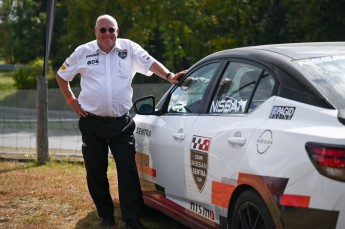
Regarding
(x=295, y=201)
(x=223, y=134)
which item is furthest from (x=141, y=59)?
(x=295, y=201)

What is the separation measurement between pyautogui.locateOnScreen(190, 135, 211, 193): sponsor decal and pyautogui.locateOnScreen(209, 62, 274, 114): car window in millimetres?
272

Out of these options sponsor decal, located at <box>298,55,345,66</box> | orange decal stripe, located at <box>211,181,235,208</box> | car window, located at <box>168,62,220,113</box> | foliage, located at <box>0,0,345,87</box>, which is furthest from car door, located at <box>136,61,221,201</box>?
foliage, located at <box>0,0,345,87</box>

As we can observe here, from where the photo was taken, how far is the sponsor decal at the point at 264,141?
434 cm

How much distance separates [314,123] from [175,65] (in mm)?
21910

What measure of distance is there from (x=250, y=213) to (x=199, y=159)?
0.77 meters

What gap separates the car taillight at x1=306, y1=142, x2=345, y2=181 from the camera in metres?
3.87

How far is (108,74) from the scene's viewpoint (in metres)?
6.29

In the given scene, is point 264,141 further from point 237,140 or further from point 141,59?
point 141,59

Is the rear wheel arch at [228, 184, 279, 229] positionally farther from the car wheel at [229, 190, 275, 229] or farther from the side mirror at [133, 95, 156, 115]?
the side mirror at [133, 95, 156, 115]

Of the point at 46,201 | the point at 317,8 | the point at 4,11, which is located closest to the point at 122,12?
the point at 317,8

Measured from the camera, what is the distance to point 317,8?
63.4 ft

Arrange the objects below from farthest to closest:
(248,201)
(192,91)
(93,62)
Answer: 1. (93,62)
2. (192,91)
3. (248,201)

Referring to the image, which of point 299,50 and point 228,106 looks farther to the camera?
point 228,106

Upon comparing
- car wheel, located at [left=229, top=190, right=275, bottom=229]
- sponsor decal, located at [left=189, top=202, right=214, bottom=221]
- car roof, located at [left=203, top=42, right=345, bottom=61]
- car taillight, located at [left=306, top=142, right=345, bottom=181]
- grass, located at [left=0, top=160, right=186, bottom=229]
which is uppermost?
car roof, located at [left=203, top=42, right=345, bottom=61]
